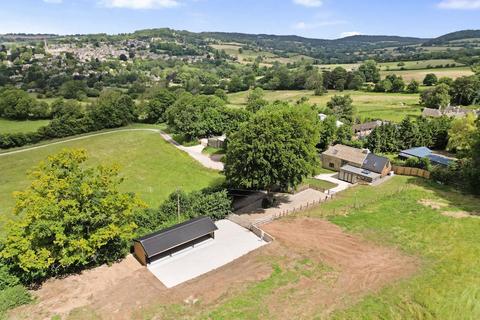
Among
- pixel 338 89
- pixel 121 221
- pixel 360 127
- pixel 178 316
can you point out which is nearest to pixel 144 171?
pixel 121 221

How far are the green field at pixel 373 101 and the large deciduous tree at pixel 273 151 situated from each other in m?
54.2

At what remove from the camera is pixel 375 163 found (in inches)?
1740

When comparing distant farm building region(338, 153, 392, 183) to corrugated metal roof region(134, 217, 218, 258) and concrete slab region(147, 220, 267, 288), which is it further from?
corrugated metal roof region(134, 217, 218, 258)

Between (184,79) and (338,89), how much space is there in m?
71.4

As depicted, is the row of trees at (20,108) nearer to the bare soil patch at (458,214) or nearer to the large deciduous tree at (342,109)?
the large deciduous tree at (342,109)

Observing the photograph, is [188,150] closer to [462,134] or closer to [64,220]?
[64,220]

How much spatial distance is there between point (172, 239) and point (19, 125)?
74447mm

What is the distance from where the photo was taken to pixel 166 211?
3008 cm

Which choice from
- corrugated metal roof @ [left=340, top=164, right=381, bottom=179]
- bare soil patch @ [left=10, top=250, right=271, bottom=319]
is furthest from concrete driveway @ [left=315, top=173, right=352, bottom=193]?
bare soil patch @ [left=10, top=250, right=271, bottom=319]

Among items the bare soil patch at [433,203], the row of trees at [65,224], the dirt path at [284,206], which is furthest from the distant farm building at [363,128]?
the row of trees at [65,224]

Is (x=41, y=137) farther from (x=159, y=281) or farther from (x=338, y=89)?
(x=338, y=89)

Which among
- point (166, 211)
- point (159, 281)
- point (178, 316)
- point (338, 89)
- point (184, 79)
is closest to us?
point (178, 316)

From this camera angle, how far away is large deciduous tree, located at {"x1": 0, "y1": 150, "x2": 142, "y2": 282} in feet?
66.9

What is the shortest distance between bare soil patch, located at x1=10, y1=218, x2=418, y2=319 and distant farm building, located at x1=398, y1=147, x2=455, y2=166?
28.2m
